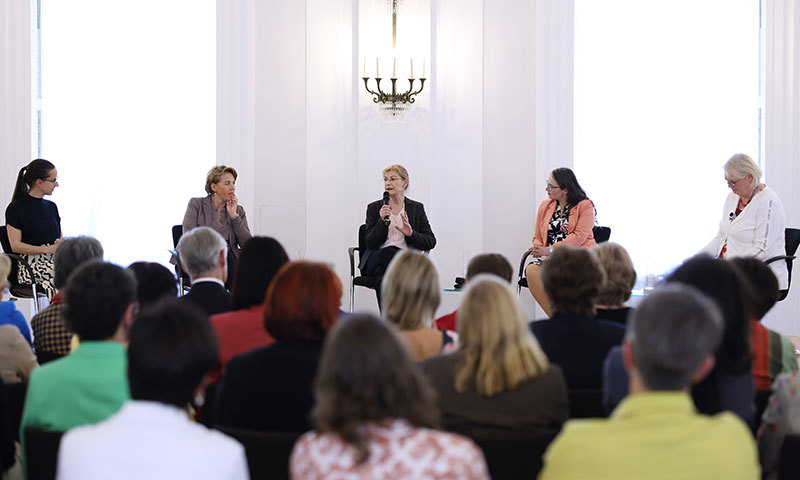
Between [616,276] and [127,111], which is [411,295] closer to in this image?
[616,276]

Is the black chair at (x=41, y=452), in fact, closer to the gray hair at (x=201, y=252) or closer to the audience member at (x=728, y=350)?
the audience member at (x=728, y=350)

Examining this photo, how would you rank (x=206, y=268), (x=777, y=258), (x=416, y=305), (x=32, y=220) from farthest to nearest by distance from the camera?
(x=32, y=220) → (x=777, y=258) → (x=206, y=268) → (x=416, y=305)

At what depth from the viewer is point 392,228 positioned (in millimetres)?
6277

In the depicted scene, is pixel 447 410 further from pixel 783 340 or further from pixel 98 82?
pixel 98 82

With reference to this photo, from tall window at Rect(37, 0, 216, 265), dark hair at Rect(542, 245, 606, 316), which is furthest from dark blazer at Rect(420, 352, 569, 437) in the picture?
tall window at Rect(37, 0, 216, 265)

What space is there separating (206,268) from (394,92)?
3.64 metres

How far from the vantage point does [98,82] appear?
721 centimetres

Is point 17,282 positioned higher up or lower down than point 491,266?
lower down

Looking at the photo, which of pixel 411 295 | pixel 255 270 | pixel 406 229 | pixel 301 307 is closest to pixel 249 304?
pixel 255 270

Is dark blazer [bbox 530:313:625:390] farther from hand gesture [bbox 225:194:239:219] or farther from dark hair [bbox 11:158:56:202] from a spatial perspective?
dark hair [bbox 11:158:56:202]

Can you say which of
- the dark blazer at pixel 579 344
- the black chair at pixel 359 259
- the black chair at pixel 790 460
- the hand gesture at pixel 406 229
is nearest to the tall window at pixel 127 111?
the black chair at pixel 359 259

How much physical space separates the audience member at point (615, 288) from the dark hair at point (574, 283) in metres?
0.36

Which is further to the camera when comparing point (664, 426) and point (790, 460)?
point (790, 460)

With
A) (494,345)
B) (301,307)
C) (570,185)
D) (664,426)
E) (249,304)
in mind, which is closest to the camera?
(664,426)
